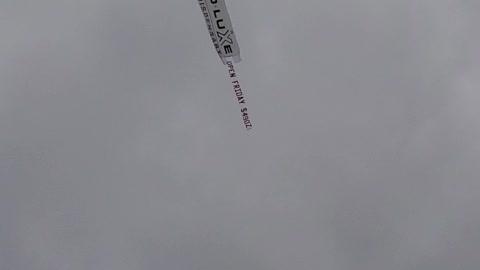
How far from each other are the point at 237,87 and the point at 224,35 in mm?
3735

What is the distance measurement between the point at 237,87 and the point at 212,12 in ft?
18.1

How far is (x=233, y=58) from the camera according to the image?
104562mm

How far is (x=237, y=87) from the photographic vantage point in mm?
104750

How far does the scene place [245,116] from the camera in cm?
10450

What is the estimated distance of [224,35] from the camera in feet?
338

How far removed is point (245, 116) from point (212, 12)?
716cm

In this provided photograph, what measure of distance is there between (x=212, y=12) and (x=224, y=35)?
1.81 metres

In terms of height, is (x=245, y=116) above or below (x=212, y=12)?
below

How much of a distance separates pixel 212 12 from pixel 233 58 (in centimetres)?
392

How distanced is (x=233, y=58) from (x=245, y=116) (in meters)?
3.76

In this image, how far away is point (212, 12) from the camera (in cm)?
10206
